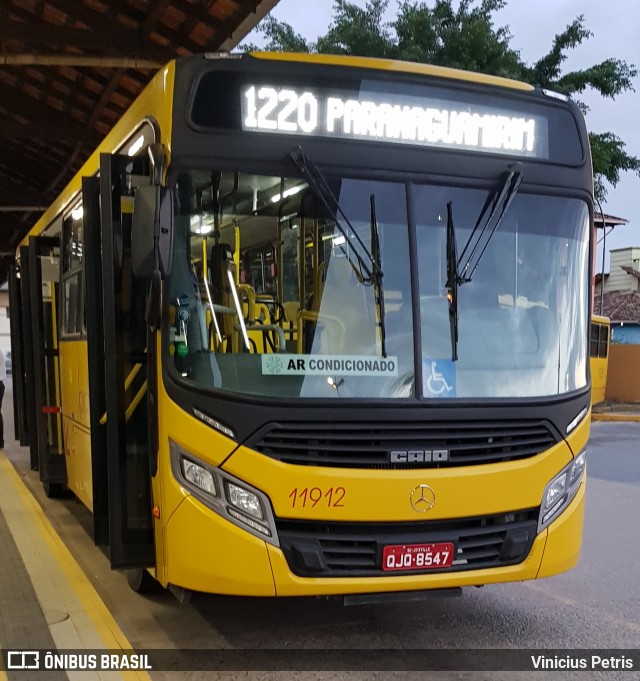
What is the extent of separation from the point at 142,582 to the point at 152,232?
2470 mm

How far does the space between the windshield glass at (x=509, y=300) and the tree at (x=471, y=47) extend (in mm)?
15206

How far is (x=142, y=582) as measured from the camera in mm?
4914

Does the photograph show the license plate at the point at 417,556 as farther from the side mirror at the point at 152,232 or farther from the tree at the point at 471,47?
the tree at the point at 471,47

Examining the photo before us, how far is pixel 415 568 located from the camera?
149 inches

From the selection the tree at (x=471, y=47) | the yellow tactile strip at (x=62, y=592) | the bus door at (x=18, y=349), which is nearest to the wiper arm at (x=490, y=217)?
the yellow tactile strip at (x=62, y=592)

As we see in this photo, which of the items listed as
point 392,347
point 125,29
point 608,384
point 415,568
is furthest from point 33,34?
point 608,384

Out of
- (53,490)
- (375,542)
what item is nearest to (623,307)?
(53,490)

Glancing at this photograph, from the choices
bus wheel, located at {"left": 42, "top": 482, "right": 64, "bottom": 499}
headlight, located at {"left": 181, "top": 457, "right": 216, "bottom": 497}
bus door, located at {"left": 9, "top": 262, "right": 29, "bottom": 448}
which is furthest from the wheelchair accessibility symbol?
bus door, located at {"left": 9, "top": 262, "right": 29, "bottom": 448}

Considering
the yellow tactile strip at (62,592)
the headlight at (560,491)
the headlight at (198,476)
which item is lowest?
the yellow tactile strip at (62,592)

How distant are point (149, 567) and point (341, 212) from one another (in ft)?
6.98

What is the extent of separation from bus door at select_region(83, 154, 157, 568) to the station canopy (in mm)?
4906

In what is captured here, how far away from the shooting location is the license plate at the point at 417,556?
374cm

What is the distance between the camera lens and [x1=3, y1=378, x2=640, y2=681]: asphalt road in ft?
14.0

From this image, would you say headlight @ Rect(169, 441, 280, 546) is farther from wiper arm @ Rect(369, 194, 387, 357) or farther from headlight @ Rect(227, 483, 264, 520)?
wiper arm @ Rect(369, 194, 387, 357)
